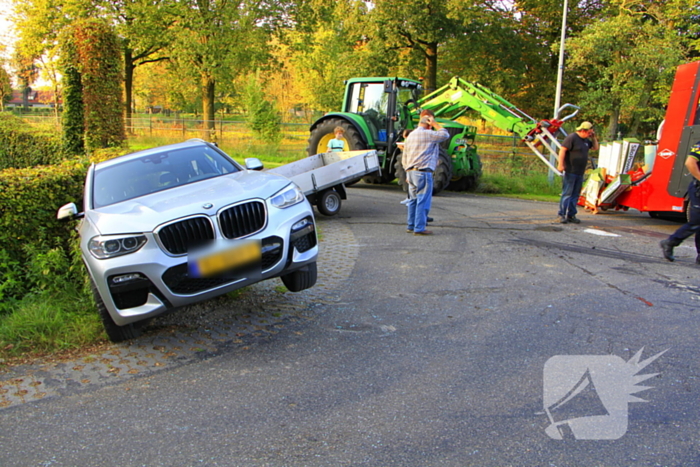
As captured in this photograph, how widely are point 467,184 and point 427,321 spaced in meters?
10.9

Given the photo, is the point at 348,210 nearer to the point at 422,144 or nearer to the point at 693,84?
the point at 422,144

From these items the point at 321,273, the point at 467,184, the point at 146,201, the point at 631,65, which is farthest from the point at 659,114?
the point at 146,201

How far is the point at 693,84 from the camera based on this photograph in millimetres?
9039

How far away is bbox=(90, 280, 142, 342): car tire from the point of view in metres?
4.48

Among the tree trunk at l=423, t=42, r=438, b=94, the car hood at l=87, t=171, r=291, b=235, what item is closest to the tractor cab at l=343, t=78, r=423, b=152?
the car hood at l=87, t=171, r=291, b=235

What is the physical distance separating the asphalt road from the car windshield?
74.8 inches

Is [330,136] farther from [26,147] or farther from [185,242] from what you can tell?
[185,242]

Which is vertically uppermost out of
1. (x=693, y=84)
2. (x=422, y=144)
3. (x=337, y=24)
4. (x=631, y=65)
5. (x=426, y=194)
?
(x=337, y=24)

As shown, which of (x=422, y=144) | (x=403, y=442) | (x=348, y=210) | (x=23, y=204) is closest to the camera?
(x=403, y=442)

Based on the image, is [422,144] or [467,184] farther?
[467,184]

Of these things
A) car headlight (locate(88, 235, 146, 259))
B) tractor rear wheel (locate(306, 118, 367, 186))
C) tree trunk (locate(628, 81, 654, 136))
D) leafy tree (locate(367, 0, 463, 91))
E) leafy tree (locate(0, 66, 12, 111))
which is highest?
leafy tree (locate(367, 0, 463, 91))

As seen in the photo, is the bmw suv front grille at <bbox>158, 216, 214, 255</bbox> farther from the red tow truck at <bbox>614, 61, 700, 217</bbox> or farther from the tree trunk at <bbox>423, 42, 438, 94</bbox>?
the tree trunk at <bbox>423, 42, 438, 94</bbox>

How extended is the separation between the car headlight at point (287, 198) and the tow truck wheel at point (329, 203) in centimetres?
495

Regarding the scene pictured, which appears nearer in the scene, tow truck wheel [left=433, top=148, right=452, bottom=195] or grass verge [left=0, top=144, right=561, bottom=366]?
grass verge [left=0, top=144, right=561, bottom=366]
